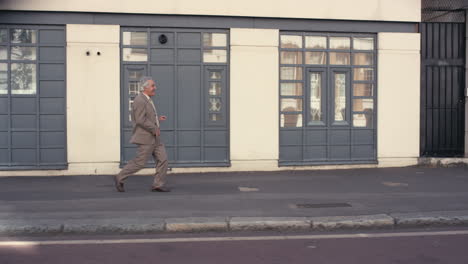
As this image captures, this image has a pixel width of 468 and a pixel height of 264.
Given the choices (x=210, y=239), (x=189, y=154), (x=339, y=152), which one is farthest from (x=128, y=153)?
(x=210, y=239)

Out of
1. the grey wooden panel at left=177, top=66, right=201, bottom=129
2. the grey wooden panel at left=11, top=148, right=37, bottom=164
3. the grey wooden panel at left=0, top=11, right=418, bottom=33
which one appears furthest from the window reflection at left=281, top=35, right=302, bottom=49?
the grey wooden panel at left=11, top=148, right=37, bottom=164

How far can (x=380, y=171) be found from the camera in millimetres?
12367

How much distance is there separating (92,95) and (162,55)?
1728mm

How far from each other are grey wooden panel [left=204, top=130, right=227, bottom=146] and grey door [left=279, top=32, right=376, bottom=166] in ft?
4.36

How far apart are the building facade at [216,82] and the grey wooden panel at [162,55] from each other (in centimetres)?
2

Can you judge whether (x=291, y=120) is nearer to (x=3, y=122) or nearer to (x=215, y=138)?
(x=215, y=138)

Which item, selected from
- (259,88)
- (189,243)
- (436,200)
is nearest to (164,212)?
(189,243)

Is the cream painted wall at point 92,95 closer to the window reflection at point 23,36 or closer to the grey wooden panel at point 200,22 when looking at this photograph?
the grey wooden panel at point 200,22

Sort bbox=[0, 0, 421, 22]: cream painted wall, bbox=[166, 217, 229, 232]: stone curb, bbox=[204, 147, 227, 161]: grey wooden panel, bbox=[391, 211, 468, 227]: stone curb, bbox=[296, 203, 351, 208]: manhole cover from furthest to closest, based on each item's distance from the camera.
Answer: bbox=[204, 147, 227, 161]: grey wooden panel → bbox=[0, 0, 421, 22]: cream painted wall → bbox=[296, 203, 351, 208]: manhole cover → bbox=[391, 211, 468, 227]: stone curb → bbox=[166, 217, 229, 232]: stone curb

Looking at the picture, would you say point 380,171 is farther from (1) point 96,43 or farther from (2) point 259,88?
(1) point 96,43

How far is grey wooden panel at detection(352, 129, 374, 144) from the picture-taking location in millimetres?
12867

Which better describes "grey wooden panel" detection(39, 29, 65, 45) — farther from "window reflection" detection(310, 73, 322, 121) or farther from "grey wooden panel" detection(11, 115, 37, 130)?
"window reflection" detection(310, 73, 322, 121)

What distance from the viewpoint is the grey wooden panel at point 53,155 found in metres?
11.8

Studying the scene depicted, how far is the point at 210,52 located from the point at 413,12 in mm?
4810
